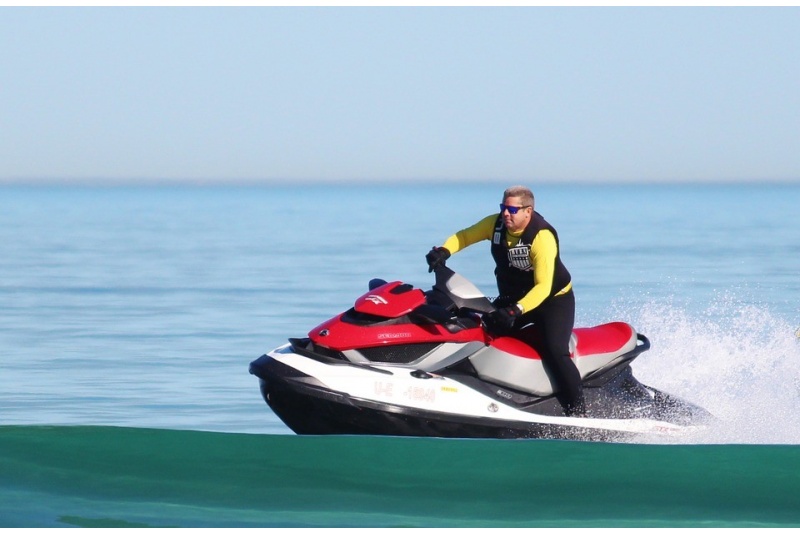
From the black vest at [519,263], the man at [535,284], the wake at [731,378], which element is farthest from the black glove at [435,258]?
the wake at [731,378]

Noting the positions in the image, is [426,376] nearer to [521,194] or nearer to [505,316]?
[505,316]

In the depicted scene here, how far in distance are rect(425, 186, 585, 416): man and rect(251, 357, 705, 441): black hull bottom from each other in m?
0.22

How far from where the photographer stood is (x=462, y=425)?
22.0 ft

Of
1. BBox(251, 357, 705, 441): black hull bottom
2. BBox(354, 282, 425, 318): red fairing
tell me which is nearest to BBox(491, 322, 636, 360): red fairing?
BBox(251, 357, 705, 441): black hull bottom

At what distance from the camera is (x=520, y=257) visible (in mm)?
6801

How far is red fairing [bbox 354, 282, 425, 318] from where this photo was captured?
668 centimetres

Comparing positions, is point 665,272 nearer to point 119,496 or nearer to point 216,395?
point 216,395

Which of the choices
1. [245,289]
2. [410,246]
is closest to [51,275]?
[245,289]

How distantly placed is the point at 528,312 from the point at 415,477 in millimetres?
1243

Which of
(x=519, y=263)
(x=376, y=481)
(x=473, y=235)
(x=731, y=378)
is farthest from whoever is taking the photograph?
(x=731, y=378)

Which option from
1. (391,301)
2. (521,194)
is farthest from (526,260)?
(391,301)

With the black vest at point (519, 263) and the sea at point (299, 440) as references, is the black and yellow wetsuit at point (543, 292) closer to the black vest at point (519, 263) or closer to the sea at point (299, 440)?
the black vest at point (519, 263)

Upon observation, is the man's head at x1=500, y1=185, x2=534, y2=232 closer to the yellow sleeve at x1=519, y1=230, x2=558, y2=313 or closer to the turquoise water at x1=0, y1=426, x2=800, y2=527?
the yellow sleeve at x1=519, y1=230, x2=558, y2=313

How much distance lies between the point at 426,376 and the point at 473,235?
99 cm
